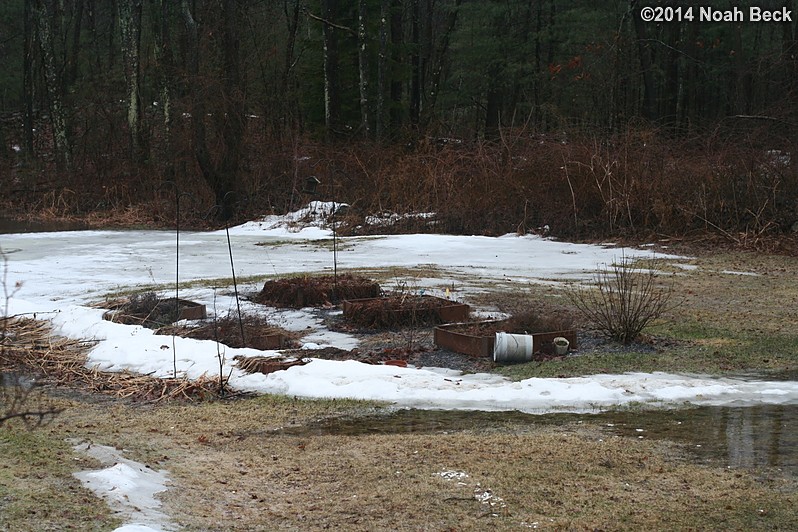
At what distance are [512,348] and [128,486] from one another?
386 centimetres

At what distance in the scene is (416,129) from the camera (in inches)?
1061

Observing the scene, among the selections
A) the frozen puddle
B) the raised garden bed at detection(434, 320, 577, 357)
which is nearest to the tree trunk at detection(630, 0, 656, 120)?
the raised garden bed at detection(434, 320, 577, 357)

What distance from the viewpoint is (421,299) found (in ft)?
30.9

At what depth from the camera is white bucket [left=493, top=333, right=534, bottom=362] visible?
7.31 meters

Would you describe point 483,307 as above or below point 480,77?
below

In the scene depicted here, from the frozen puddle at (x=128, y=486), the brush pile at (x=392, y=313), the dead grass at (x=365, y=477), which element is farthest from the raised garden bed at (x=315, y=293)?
the frozen puddle at (x=128, y=486)

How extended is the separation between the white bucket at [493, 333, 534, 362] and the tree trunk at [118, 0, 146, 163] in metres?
21.5

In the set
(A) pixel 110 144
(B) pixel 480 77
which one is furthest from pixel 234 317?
(B) pixel 480 77

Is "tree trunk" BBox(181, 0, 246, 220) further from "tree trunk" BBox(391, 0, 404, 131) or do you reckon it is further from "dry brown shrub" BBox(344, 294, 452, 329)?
"dry brown shrub" BBox(344, 294, 452, 329)

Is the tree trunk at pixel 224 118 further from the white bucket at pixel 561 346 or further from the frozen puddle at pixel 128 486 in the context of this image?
the frozen puddle at pixel 128 486

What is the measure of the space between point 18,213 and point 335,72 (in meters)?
9.84

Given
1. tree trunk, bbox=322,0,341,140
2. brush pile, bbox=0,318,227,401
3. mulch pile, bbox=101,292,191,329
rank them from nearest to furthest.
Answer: brush pile, bbox=0,318,227,401 < mulch pile, bbox=101,292,191,329 < tree trunk, bbox=322,0,341,140

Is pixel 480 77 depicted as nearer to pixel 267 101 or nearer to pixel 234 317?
pixel 267 101

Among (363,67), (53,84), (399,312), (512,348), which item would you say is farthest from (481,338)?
(53,84)
